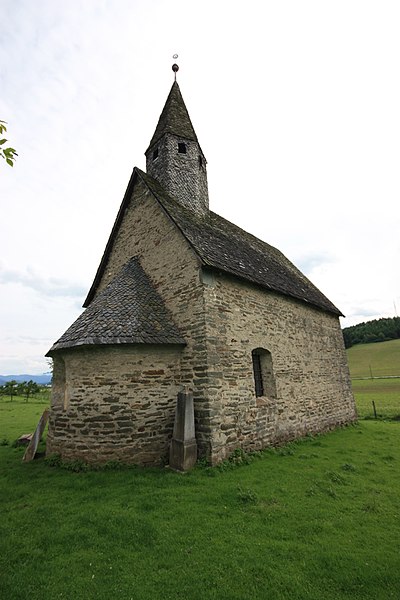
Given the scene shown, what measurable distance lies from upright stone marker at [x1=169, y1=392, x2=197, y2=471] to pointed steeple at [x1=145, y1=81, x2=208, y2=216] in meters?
8.13

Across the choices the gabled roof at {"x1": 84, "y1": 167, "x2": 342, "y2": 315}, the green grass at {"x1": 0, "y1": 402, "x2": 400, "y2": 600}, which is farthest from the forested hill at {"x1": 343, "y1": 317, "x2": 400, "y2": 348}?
the green grass at {"x1": 0, "y1": 402, "x2": 400, "y2": 600}

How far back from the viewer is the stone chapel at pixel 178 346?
24.1 ft

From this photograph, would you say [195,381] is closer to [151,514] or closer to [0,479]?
[151,514]

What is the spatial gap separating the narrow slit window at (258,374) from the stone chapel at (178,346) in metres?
0.05

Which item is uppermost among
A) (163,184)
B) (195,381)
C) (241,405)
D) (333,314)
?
(163,184)

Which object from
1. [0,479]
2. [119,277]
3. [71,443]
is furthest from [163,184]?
[0,479]

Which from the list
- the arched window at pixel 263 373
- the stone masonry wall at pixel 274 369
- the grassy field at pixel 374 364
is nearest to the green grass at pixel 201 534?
the stone masonry wall at pixel 274 369

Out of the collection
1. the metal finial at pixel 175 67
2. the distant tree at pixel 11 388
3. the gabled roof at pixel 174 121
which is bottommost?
the distant tree at pixel 11 388

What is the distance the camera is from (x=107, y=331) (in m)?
7.62

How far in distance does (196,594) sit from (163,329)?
5.63m

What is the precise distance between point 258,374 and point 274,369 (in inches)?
22.2

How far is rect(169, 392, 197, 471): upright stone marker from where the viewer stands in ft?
22.6

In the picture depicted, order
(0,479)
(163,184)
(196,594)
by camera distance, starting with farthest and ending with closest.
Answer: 1. (163,184)
2. (0,479)
3. (196,594)

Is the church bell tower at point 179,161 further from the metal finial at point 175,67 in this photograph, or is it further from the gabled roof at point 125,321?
the gabled roof at point 125,321
